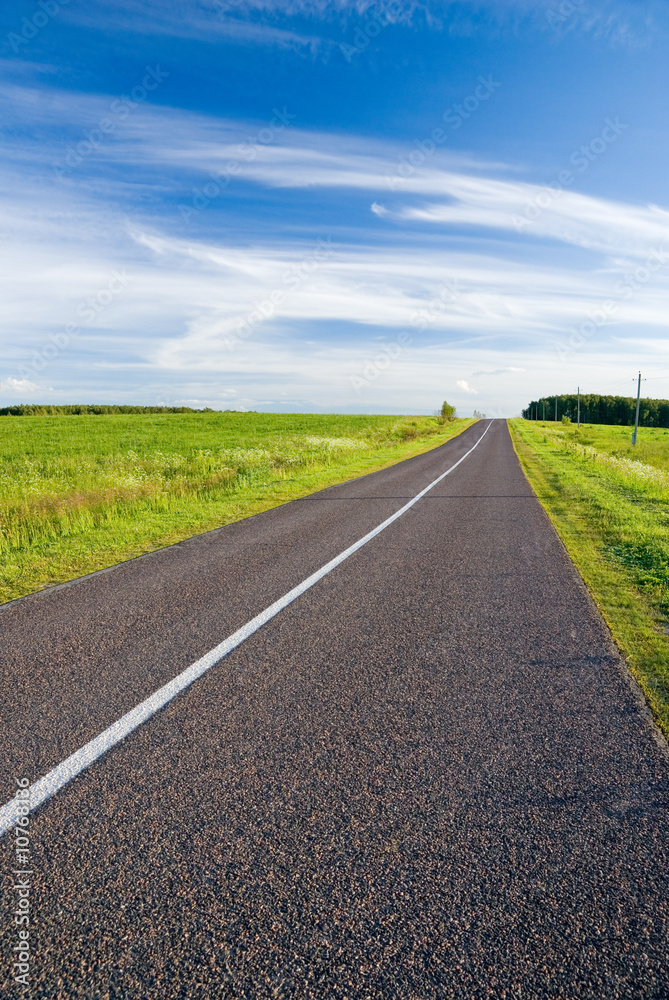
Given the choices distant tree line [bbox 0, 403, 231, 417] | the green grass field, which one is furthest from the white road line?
distant tree line [bbox 0, 403, 231, 417]

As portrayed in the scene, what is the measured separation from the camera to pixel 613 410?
452ft

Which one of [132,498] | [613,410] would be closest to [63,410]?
[132,498]

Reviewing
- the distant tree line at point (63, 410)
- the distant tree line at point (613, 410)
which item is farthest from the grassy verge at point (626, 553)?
the distant tree line at point (613, 410)

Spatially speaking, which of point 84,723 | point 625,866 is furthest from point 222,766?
point 625,866

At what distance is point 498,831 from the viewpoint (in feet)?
8.43

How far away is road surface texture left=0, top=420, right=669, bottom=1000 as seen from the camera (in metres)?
1.96

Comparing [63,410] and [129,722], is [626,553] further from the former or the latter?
[63,410]

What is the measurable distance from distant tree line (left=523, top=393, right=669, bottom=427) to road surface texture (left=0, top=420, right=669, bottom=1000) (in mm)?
125549

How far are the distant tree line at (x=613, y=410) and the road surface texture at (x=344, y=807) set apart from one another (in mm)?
125549

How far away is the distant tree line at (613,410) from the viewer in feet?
420

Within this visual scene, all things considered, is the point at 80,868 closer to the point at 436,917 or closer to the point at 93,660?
→ the point at 436,917

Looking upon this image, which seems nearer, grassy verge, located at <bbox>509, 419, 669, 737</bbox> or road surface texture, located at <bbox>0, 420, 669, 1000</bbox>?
road surface texture, located at <bbox>0, 420, 669, 1000</bbox>

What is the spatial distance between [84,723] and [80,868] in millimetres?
1243

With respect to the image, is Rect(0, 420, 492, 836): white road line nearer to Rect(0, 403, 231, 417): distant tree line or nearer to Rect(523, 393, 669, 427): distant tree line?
Rect(0, 403, 231, 417): distant tree line
